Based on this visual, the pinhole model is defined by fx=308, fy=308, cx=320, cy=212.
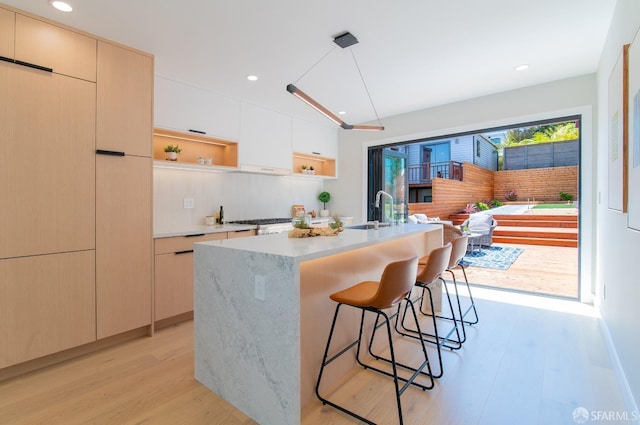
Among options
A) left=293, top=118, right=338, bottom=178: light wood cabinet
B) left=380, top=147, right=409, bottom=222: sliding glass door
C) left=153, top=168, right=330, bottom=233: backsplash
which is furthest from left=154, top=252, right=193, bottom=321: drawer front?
left=380, top=147, right=409, bottom=222: sliding glass door

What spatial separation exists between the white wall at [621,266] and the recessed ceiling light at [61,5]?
3.44 metres

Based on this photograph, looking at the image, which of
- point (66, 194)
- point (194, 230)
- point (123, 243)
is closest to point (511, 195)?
point (194, 230)

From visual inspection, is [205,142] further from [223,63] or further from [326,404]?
[326,404]

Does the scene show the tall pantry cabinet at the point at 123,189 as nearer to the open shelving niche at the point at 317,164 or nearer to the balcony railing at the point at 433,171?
the open shelving niche at the point at 317,164

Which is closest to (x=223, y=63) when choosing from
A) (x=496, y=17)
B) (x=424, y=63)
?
(x=424, y=63)

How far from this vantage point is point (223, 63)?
3.04 metres

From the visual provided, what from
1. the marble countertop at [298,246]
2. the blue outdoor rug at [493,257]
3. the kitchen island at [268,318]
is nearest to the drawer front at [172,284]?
the kitchen island at [268,318]

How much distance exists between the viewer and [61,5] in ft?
6.97

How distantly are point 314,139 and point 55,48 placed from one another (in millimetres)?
3387

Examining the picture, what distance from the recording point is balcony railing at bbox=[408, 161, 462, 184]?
36.0 feet

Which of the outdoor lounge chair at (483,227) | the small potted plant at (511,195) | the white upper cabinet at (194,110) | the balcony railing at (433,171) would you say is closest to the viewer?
the white upper cabinet at (194,110)

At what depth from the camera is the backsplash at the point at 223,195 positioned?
141 inches

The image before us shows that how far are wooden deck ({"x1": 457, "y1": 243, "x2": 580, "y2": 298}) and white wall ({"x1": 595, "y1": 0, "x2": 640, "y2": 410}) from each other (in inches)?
45.9

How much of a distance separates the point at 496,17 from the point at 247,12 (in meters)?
1.88
